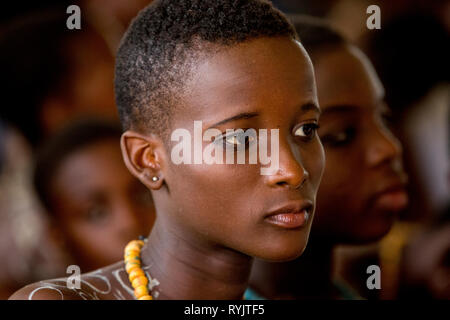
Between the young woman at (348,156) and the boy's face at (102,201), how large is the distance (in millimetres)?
259

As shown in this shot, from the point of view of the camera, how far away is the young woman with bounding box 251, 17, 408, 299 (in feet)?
3.46

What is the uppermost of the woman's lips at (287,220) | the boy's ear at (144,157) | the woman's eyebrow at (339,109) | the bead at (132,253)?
the woman's eyebrow at (339,109)

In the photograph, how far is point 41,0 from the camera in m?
1.95

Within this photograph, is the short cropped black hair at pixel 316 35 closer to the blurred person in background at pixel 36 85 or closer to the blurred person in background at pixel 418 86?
the blurred person in background at pixel 418 86

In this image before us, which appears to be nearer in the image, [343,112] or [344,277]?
[343,112]

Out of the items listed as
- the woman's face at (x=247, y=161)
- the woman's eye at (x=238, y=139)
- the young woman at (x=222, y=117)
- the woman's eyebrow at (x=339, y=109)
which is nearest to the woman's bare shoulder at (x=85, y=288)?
the young woman at (x=222, y=117)

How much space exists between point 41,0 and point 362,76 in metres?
1.27

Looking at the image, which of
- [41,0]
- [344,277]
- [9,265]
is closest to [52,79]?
[41,0]

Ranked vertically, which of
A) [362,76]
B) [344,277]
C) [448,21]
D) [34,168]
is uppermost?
[448,21]

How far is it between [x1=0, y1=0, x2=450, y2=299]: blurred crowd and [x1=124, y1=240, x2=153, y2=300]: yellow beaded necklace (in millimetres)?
177

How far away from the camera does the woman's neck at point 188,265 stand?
89cm

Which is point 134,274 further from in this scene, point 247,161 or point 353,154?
point 353,154

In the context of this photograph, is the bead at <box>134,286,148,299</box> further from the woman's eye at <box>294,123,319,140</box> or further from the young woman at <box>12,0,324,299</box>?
the woman's eye at <box>294,123,319,140</box>
